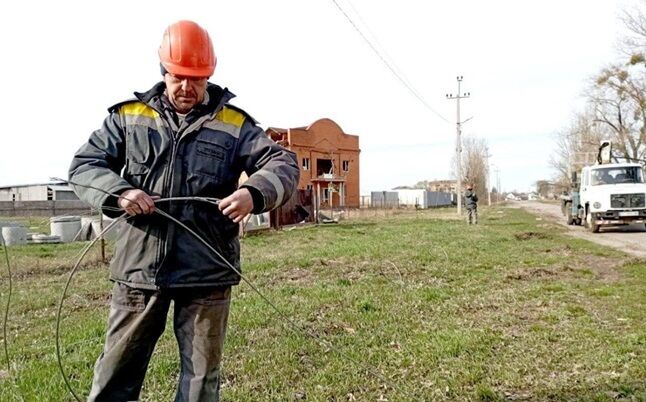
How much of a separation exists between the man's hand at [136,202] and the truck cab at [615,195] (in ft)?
65.7

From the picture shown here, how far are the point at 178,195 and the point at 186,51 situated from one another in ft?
2.16

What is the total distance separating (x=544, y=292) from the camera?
24.5 ft

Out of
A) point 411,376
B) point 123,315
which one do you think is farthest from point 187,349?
point 411,376

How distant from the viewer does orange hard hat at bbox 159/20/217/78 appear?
240cm

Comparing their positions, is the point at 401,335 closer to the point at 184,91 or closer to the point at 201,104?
the point at 201,104

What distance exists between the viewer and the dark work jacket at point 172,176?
243cm

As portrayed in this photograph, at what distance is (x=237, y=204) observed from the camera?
2285mm

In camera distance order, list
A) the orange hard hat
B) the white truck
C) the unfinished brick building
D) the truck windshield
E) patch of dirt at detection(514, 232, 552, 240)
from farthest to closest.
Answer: the unfinished brick building
the truck windshield
the white truck
patch of dirt at detection(514, 232, 552, 240)
the orange hard hat

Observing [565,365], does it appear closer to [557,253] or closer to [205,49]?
[205,49]

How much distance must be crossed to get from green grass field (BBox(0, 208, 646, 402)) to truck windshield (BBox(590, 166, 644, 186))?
1031 cm

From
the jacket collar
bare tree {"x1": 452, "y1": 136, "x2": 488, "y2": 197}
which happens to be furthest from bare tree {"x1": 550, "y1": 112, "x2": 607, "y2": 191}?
the jacket collar

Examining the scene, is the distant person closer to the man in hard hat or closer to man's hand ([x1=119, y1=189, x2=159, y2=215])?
the man in hard hat

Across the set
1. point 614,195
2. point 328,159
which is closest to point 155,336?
point 614,195

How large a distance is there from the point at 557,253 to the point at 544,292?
5561 mm
